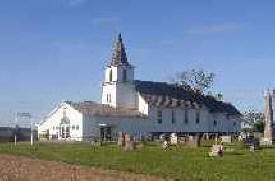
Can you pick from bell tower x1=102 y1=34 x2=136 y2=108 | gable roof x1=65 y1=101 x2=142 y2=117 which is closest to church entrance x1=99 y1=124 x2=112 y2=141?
gable roof x1=65 y1=101 x2=142 y2=117

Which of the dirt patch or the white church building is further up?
the white church building

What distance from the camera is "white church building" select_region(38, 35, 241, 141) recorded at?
290ft

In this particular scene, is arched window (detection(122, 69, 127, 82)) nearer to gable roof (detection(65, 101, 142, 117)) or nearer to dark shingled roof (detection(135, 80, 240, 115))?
dark shingled roof (detection(135, 80, 240, 115))

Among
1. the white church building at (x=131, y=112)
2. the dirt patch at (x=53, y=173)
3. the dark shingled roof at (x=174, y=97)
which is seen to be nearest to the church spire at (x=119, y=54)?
the white church building at (x=131, y=112)

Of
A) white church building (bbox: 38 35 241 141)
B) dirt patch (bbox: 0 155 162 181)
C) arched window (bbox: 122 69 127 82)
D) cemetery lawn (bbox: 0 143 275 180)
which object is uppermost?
arched window (bbox: 122 69 127 82)

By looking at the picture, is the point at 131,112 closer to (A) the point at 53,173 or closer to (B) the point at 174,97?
(B) the point at 174,97

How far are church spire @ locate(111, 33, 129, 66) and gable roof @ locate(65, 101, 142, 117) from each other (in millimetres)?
6850

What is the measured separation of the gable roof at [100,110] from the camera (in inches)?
3468

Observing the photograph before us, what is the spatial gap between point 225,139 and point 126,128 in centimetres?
2434

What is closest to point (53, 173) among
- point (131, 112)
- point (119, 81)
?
point (131, 112)

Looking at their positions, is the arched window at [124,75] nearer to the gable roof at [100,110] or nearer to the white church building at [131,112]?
the white church building at [131,112]

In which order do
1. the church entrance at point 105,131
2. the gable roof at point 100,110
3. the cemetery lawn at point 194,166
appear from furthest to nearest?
the gable roof at point 100,110 → the church entrance at point 105,131 → the cemetery lawn at point 194,166

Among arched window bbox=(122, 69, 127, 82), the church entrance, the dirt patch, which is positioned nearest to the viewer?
the dirt patch

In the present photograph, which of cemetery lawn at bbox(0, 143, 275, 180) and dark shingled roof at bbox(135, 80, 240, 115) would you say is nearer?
cemetery lawn at bbox(0, 143, 275, 180)
